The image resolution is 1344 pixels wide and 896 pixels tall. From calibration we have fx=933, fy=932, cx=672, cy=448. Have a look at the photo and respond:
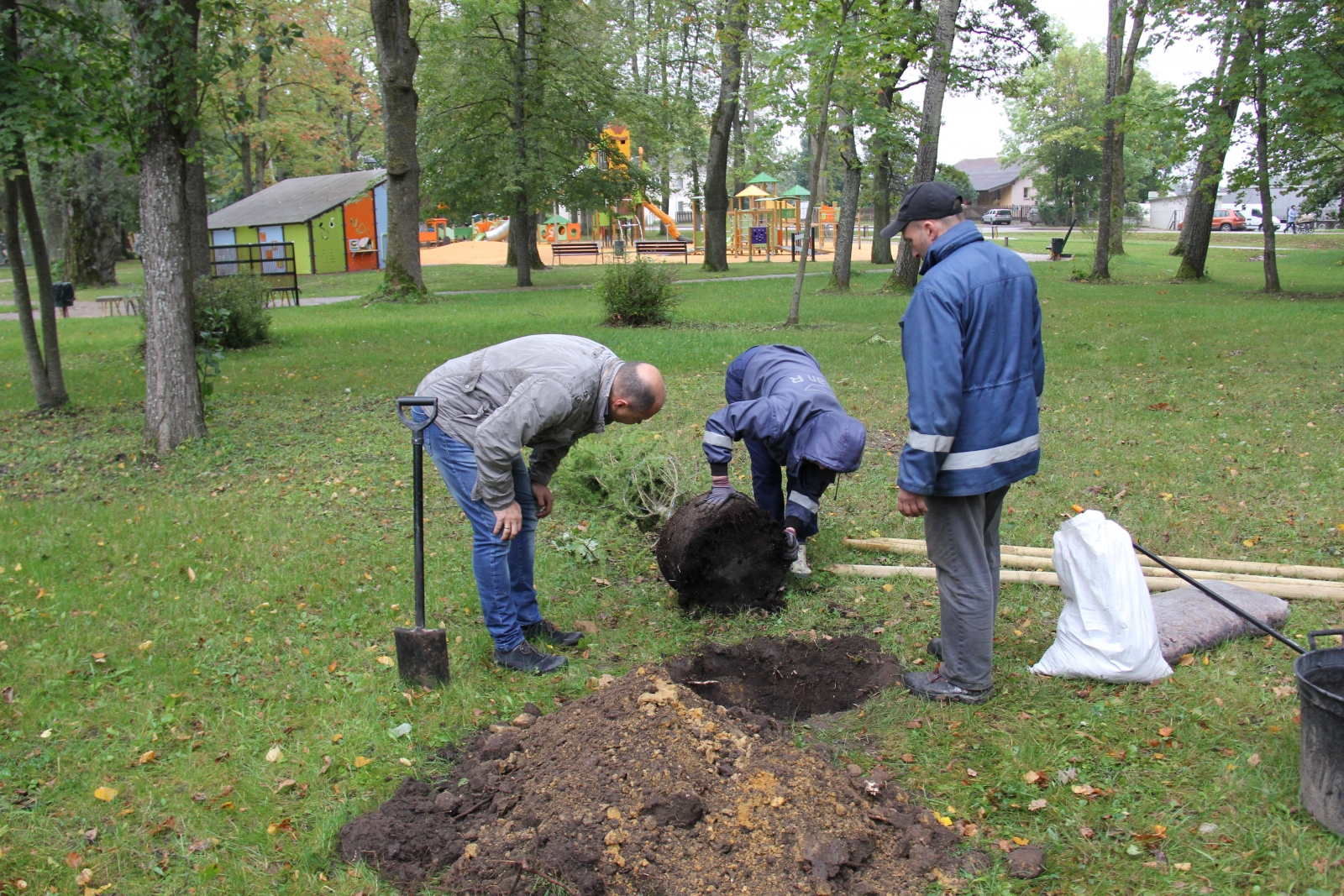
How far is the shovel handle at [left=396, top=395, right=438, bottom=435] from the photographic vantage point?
3.67 meters

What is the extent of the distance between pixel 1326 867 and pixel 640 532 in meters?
4.12

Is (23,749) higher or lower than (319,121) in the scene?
lower

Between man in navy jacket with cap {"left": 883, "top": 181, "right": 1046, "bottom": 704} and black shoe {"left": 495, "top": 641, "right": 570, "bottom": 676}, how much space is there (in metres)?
1.73

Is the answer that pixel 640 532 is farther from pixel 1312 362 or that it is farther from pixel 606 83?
pixel 606 83

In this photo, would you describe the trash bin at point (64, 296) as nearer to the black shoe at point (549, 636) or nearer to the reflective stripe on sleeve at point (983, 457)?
the black shoe at point (549, 636)

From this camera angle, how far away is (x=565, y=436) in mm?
3949

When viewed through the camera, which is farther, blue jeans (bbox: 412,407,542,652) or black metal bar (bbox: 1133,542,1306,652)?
blue jeans (bbox: 412,407,542,652)

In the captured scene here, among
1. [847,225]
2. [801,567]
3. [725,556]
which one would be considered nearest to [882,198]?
[847,225]

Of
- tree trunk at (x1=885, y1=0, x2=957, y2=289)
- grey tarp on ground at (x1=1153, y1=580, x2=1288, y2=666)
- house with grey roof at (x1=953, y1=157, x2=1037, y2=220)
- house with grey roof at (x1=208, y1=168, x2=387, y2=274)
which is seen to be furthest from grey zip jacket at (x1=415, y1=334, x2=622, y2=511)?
house with grey roof at (x1=953, y1=157, x2=1037, y2=220)

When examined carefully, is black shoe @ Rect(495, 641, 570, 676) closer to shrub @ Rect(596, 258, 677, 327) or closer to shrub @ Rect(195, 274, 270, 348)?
shrub @ Rect(195, 274, 270, 348)

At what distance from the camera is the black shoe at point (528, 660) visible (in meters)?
4.18

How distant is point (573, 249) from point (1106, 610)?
114ft

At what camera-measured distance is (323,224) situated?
108 ft

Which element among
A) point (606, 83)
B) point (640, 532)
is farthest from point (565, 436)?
point (606, 83)
